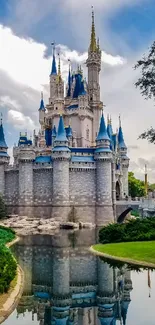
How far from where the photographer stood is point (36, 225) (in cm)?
4597

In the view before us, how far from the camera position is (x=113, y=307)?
13.0 meters

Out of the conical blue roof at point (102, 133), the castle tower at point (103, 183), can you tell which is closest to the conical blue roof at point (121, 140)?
the conical blue roof at point (102, 133)

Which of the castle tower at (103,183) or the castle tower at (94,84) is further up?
the castle tower at (94,84)

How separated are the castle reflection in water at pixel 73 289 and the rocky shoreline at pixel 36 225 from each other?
58.7 feet

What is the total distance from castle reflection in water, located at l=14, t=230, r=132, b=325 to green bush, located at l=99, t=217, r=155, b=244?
3.10 m

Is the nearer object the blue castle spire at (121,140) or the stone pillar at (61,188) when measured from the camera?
the stone pillar at (61,188)

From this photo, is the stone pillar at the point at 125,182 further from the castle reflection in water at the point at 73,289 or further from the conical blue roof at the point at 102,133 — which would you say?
the castle reflection in water at the point at 73,289

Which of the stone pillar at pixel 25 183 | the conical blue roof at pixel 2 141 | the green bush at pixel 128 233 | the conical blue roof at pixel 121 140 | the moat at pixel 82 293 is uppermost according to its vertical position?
the conical blue roof at pixel 121 140

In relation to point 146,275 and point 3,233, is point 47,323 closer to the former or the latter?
point 146,275

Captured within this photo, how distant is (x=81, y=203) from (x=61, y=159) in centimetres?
657

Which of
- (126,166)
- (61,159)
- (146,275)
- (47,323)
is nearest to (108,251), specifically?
(146,275)

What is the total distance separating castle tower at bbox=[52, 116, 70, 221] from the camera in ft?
173

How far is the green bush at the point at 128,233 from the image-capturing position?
2689 centimetres

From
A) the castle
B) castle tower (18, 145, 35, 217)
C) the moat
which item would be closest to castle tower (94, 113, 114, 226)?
the castle
